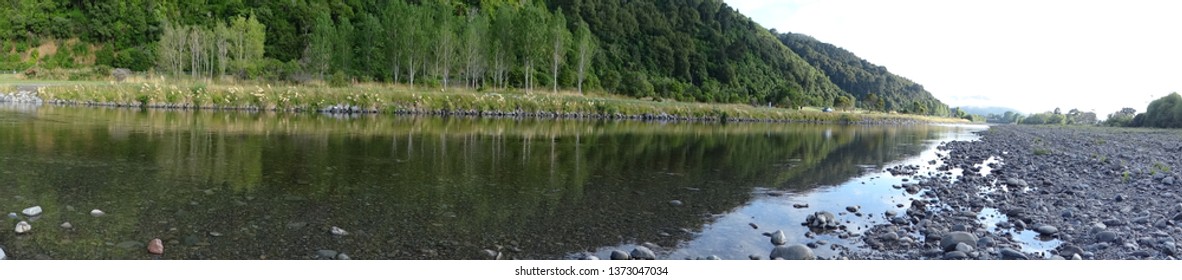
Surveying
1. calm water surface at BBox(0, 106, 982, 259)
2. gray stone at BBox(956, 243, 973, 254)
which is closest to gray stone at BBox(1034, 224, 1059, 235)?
calm water surface at BBox(0, 106, 982, 259)

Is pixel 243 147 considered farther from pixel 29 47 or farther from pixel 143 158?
pixel 29 47

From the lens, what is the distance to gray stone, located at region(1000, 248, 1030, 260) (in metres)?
6.59

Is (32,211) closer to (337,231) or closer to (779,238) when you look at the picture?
(337,231)

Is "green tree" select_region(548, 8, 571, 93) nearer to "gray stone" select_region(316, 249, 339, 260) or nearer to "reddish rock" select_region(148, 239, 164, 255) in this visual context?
"gray stone" select_region(316, 249, 339, 260)

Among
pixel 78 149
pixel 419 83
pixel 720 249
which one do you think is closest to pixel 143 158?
pixel 78 149

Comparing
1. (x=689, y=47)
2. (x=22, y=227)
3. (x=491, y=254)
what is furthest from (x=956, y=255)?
(x=689, y=47)

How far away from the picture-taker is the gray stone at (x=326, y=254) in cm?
573

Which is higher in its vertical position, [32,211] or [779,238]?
[32,211]

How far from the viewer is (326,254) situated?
578cm

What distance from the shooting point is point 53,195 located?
7789 millimetres

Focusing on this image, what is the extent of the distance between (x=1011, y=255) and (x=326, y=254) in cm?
731

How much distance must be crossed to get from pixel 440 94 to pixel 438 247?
43512 mm

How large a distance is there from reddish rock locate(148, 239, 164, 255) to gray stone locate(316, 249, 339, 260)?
1351mm

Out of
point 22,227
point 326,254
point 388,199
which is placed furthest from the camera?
point 388,199
